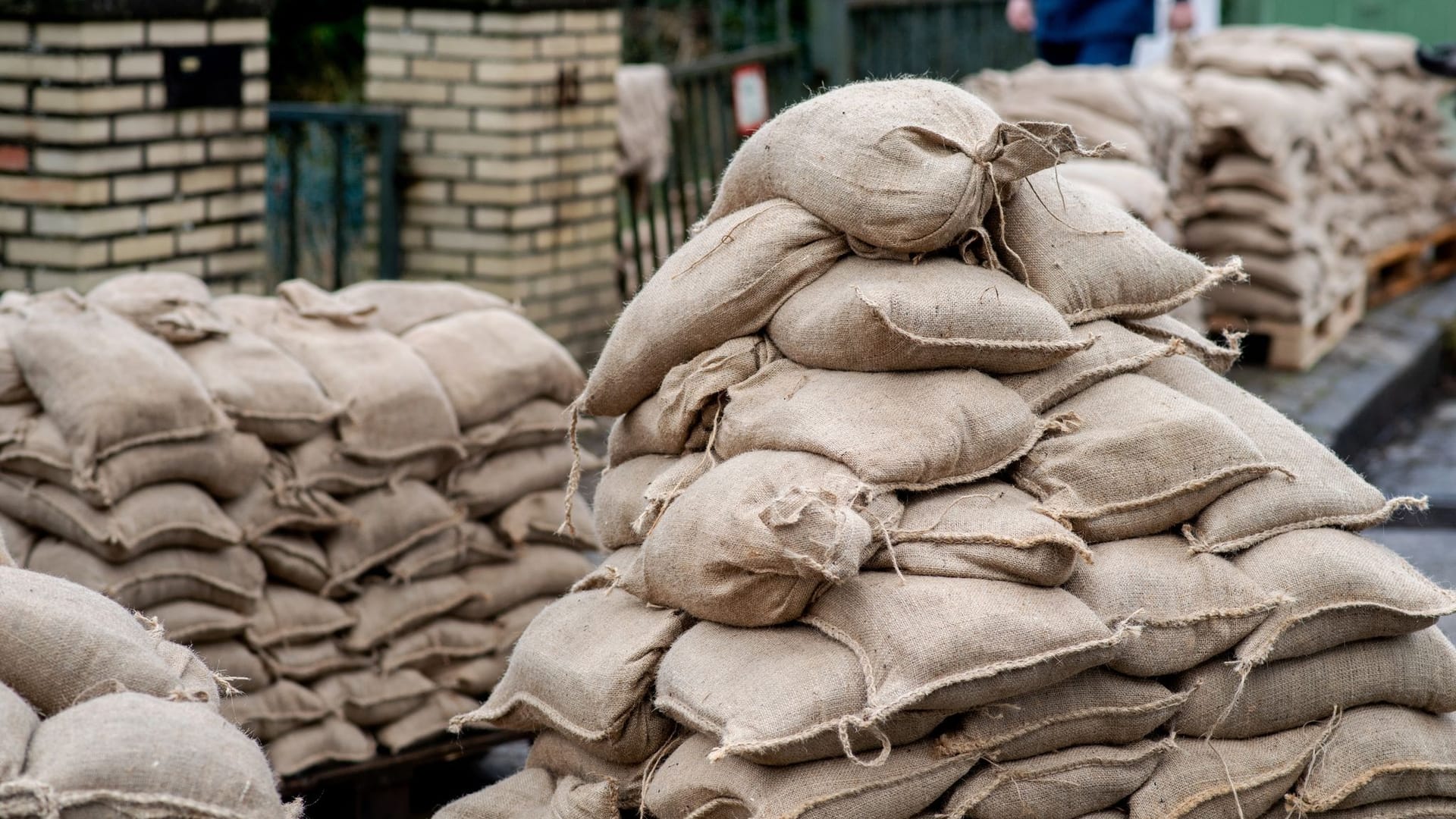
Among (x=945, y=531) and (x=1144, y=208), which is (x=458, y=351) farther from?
(x=1144, y=208)

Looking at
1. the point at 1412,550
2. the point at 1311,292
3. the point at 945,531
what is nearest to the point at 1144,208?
the point at 1412,550

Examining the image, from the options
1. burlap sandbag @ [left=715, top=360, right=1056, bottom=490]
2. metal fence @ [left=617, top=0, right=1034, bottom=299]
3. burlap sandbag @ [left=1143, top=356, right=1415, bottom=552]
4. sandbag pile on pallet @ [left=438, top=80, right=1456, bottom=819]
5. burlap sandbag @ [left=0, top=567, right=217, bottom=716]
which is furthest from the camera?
metal fence @ [left=617, top=0, right=1034, bottom=299]

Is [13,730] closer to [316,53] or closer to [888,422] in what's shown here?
[888,422]

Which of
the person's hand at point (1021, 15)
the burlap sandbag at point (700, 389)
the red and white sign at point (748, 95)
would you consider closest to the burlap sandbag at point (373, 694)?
the burlap sandbag at point (700, 389)

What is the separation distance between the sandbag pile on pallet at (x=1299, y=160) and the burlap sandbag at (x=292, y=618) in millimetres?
5604

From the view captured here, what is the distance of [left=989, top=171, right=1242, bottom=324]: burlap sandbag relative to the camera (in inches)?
125

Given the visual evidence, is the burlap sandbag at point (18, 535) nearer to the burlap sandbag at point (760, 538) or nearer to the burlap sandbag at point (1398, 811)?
the burlap sandbag at point (760, 538)

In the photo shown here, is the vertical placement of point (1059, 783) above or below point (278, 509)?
below

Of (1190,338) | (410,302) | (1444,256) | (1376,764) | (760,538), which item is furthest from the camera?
(1444,256)

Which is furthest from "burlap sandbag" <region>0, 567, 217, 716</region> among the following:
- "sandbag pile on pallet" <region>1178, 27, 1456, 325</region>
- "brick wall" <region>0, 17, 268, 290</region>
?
"sandbag pile on pallet" <region>1178, 27, 1456, 325</region>

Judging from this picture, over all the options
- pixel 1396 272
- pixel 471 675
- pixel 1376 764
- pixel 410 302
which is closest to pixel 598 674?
pixel 1376 764

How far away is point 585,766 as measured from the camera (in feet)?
10.1

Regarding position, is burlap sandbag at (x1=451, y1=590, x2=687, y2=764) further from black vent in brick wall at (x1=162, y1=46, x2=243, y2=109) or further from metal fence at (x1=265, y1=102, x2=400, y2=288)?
metal fence at (x1=265, y1=102, x2=400, y2=288)

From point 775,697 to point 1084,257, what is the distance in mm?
1096
